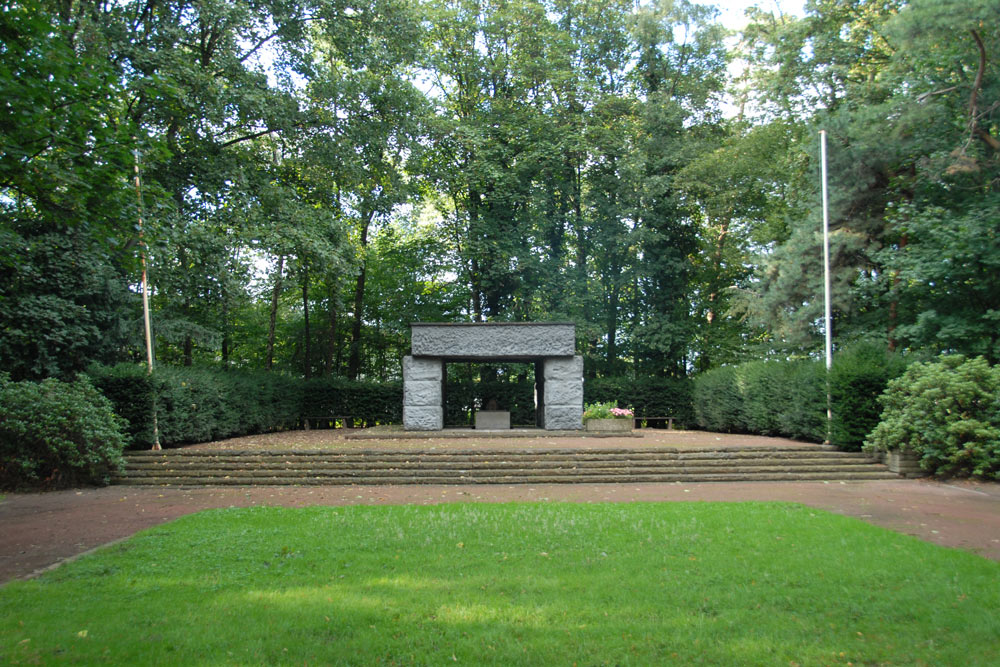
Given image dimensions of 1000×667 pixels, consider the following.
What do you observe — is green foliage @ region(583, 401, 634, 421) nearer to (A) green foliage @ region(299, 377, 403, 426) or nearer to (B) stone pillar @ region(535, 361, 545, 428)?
(B) stone pillar @ region(535, 361, 545, 428)

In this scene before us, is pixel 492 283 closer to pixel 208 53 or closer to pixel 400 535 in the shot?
pixel 208 53

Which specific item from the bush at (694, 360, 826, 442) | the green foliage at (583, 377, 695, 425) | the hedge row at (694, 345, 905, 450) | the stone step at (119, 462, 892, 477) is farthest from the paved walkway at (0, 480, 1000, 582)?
the green foliage at (583, 377, 695, 425)

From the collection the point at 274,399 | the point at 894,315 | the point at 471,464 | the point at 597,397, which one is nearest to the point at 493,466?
the point at 471,464

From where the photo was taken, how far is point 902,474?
515 inches

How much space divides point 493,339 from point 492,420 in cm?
308

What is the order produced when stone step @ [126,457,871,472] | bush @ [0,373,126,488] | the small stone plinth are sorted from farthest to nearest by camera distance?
the small stone plinth, stone step @ [126,457,871,472], bush @ [0,373,126,488]

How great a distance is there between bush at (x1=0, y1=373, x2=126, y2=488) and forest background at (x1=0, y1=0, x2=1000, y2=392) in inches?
101

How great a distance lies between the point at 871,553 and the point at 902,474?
7808 mm

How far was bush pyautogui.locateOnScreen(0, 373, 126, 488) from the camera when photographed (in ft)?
38.6

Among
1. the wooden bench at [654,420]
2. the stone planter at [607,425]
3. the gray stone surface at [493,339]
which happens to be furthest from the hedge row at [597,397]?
the gray stone surface at [493,339]

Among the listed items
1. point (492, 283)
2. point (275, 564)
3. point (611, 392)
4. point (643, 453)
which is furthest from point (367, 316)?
point (275, 564)

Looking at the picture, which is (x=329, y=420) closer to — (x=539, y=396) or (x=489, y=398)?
(x=489, y=398)

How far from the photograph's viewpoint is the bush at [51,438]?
11773mm

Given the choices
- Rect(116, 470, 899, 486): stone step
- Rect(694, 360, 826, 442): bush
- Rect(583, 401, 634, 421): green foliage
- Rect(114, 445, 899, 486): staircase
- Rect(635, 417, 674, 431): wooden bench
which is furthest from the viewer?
Rect(635, 417, 674, 431): wooden bench
